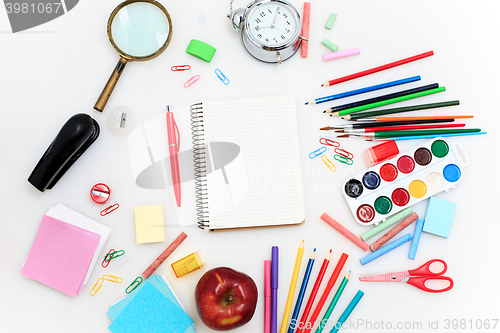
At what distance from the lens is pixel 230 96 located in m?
1.30

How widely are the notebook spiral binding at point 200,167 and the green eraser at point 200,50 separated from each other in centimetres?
16

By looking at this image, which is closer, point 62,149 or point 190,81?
point 62,149

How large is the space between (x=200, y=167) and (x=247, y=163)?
152mm

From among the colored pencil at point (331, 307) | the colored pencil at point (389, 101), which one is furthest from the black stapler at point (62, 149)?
the colored pencil at point (331, 307)

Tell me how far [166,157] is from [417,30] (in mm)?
961

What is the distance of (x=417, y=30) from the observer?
1355 millimetres

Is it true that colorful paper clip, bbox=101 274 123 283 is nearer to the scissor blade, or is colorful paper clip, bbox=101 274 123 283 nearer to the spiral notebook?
the spiral notebook

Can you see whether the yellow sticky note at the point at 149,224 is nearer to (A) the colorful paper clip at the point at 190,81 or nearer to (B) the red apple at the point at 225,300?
(B) the red apple at the point at 225,300

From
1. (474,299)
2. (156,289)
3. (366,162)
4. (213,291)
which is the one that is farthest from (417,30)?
(156,289)

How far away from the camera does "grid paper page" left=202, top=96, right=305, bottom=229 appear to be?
1255 millimetres

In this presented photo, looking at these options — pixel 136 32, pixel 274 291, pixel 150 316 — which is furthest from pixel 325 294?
pixel 136 32

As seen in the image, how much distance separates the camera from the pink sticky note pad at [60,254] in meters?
1.22

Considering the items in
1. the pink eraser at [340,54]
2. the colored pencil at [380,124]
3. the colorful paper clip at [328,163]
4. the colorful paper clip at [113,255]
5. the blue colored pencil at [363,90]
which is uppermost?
the pink eraser at [340,54]

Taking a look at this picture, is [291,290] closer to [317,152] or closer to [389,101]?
[317,152]
